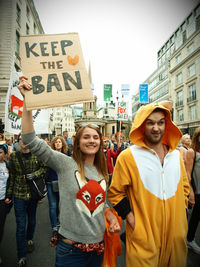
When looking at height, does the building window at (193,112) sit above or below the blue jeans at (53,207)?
above

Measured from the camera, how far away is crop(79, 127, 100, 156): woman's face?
5.69 ft

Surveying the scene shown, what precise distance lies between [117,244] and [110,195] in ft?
1.64

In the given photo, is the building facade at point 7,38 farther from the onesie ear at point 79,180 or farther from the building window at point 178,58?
the building window at point 178,58

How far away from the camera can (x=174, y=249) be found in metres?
1.54

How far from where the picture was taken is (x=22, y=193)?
2.76 meters

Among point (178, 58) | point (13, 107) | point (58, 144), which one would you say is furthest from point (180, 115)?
point (13, 107)

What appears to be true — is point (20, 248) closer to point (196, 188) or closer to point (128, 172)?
point (128, 172)

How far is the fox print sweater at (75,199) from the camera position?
153 centimetres

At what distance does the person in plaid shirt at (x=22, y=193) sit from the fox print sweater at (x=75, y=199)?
1.31 m

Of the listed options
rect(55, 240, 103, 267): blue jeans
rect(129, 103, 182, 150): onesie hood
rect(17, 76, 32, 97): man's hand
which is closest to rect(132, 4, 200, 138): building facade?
rect(129, 103, 182, 150): onesie hood

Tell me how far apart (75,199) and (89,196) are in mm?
144

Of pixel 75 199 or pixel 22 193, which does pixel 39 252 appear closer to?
pixel 22 193

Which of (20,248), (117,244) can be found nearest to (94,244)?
(117,244)

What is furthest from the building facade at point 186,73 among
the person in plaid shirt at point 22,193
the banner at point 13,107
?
the person in plaid shirt at point 22,193
